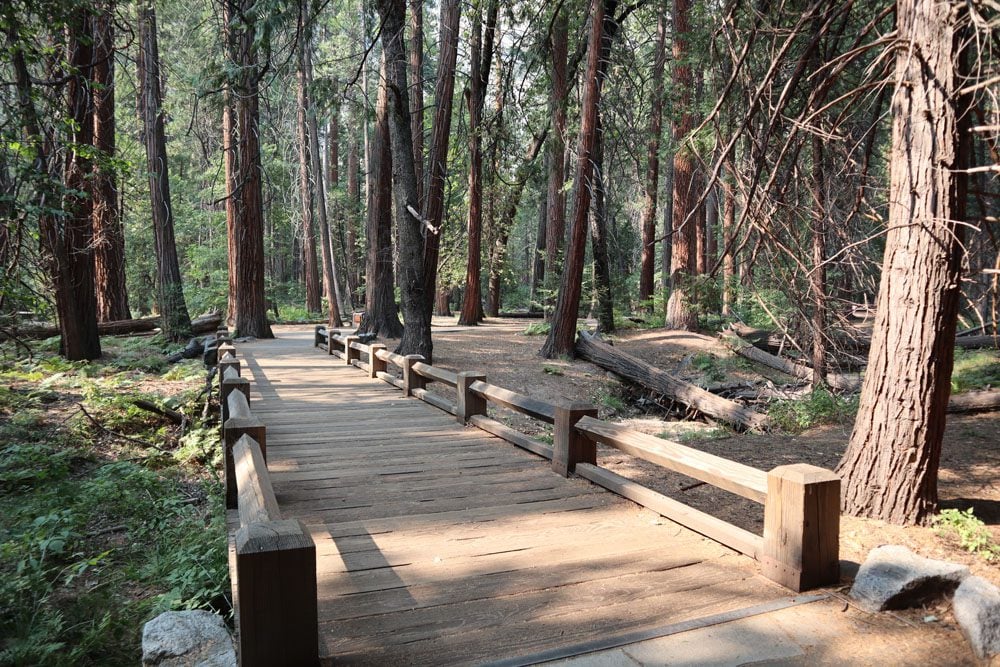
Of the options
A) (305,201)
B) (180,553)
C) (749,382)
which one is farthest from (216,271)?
(180,553)

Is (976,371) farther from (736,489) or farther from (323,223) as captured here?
(323,223)

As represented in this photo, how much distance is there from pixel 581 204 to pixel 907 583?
475 inches

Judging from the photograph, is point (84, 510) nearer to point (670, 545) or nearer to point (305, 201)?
point (670, 545)

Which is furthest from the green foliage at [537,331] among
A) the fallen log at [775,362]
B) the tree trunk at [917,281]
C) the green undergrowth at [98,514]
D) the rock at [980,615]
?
the rock at [980,615]

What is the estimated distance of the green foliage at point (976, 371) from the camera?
1034cm

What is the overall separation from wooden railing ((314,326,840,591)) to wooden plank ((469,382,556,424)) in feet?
0.04

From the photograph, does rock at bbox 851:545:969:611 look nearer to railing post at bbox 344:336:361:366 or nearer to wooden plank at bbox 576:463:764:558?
wooden plank at bbox 576:463:764:558

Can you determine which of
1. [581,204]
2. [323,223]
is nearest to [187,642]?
[581,204]

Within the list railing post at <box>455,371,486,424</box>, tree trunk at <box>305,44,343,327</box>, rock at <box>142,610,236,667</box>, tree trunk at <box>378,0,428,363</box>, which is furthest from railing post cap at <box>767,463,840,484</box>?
tree trunk at <box>305,44,343,327</box>

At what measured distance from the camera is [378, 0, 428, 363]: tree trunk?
1242 cm

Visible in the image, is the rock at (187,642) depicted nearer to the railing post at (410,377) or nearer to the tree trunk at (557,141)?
the railing post at (410,377)

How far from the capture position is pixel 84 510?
693 centimetres

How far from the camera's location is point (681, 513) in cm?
463

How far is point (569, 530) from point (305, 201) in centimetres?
2402
